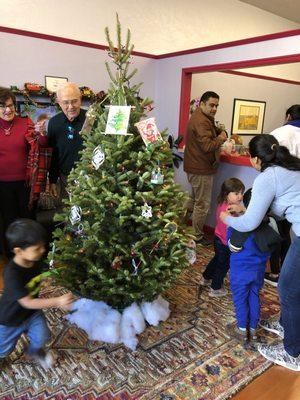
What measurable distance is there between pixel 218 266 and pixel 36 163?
1.82 m

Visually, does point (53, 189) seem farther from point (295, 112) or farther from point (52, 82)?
point (295, 112)

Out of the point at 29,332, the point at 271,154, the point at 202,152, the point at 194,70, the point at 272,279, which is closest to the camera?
the point at 271,154

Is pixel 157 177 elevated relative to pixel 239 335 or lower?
elevated

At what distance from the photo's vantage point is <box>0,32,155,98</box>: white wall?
3.54 meters

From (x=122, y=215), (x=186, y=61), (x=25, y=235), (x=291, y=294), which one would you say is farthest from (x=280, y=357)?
(x=186, y=61)

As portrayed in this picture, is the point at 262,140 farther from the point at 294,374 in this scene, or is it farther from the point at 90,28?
the point at 90,28

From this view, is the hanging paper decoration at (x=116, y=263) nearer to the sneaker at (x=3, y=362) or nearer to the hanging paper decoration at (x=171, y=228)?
the hanging paper decoration at (x=171, y=228)

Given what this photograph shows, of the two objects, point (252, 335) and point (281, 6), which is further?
point (281, 6)

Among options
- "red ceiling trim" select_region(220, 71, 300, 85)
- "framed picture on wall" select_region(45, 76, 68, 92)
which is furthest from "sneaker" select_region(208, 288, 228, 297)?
"red ceiling trim" select_region(220, 71, 300, 85)

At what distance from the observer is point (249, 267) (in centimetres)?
203

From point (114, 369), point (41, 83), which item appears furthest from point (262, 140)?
point (41, 83)

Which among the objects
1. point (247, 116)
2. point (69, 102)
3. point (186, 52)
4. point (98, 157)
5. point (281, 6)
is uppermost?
point (281, 6)

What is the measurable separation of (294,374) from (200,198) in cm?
215

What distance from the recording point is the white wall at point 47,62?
139 inches
